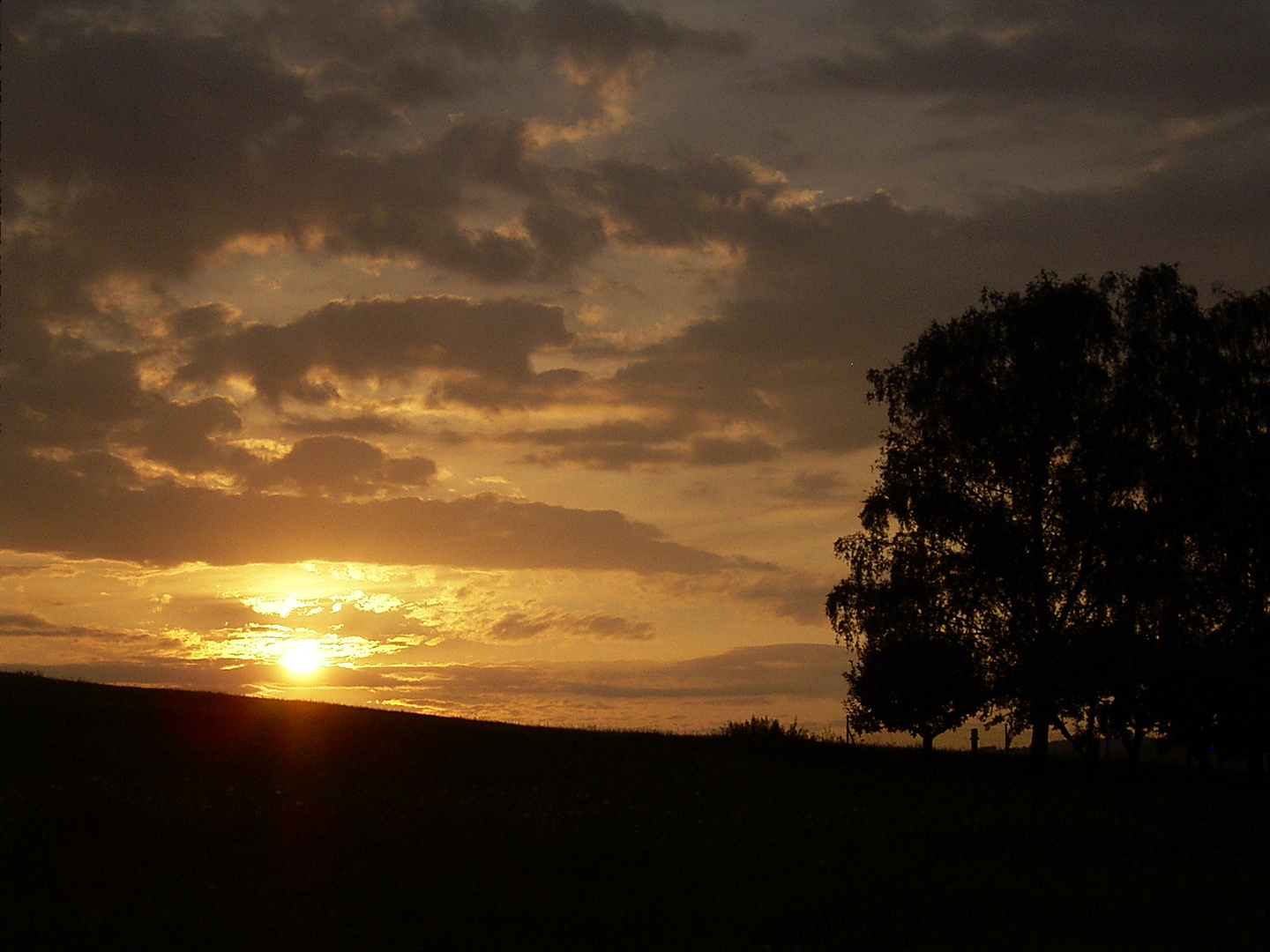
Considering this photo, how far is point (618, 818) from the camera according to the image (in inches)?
888

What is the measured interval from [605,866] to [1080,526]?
1242 inches

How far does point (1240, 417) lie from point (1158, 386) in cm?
395

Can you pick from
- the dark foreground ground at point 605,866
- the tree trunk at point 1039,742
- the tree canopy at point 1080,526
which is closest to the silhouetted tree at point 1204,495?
the tree canopy at point 1080,526

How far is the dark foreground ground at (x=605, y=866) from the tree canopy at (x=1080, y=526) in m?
11.4

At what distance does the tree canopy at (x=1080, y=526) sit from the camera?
44094mm

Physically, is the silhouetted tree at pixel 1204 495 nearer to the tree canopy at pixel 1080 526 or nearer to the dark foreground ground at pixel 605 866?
the tree canopy at pixel 1080 526

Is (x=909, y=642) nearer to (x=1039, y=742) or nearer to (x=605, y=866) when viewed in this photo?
(x=1039, y=742)

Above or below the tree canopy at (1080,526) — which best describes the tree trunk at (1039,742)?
below

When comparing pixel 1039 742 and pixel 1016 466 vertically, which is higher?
pixel 1016 466

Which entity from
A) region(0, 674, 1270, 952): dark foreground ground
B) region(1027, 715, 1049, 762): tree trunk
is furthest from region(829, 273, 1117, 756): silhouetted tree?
region(0, 674, 1270, 952): dark foreground ground

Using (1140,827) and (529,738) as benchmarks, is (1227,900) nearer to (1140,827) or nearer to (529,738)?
(1140,827)

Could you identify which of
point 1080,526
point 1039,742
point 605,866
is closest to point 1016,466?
point 1080,526

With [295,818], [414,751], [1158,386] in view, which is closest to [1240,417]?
[1158,386]

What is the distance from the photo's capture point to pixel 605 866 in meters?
18.5
